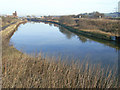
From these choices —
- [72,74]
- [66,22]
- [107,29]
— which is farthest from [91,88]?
[66,22]

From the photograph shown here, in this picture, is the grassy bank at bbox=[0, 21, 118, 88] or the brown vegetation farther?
the brown vegetation

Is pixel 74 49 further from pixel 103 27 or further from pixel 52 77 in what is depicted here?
pixel 103 27

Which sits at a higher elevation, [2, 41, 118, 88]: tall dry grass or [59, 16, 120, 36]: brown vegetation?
[59, 16, 120, 36]: brown vegetation

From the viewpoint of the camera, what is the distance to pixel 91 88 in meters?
5.70

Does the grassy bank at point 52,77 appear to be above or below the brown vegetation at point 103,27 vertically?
below

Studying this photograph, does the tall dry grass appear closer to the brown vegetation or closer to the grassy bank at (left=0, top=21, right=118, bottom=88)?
the grassy bank at (left=0, top=21, right=118, bottom=88)

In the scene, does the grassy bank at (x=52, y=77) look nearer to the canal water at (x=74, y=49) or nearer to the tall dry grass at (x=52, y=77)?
the tall dry grass at (x=52, y=77)

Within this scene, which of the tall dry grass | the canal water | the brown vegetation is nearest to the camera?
the tall dry grass

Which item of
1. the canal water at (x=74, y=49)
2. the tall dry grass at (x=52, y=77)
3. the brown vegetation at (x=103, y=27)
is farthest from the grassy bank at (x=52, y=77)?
the brown vegetation at (x=103, y=27)

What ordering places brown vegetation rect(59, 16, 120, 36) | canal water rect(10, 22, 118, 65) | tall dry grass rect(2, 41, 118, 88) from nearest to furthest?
tall dry grass rect(2, 41, 118, 88), canal water rect(10, 22, 118, 65), brown vegetation rect(59, 16, 120, 36)

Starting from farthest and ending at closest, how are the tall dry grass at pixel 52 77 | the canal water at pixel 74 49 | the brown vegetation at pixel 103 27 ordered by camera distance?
the brown vegetation at pixel 103 27, the canal water at pixel 74 49, the tall dry grass at pixel 52 77

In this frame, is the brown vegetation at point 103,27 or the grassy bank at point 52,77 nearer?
the grassy bank at point 52,77

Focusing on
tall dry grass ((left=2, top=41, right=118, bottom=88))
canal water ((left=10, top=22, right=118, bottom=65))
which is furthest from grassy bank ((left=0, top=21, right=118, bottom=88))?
canal water ((left=10, top=22, right=118, bottom=65))

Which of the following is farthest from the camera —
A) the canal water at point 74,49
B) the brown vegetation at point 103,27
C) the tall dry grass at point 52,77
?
the brown vegetation at point 103,27
